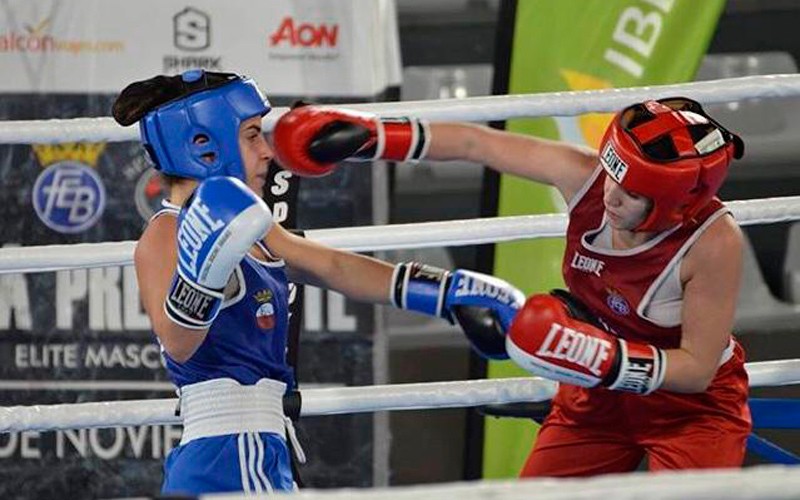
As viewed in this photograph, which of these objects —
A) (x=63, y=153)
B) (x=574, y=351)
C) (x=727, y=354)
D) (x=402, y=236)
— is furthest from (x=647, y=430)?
(x=63, y=153)

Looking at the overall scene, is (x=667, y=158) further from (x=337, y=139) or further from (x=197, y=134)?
(x=197, y=134)

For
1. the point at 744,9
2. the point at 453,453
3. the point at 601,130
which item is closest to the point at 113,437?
the point at 453,453

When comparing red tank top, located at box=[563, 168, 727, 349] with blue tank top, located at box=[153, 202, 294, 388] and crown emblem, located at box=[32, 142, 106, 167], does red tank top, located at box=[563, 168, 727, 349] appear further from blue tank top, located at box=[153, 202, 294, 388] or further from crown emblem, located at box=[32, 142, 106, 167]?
crown emblem, located at box=[32, 142, 106, 167]

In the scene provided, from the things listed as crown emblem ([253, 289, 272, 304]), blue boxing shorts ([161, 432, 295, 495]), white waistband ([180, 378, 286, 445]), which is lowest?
blue boxing shorts ([161, 432, 295, 495])

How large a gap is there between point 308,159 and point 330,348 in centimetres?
117

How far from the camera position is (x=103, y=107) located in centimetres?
368

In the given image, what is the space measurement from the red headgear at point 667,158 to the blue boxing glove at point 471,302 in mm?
302

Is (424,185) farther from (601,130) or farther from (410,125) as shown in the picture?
(410,125)

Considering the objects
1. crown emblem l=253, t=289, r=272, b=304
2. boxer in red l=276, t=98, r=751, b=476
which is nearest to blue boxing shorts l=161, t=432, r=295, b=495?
crown emblem l=253, t=289, r=272, b=304

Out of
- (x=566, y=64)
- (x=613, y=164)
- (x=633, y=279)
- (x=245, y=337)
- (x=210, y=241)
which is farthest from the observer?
(x=566, y=64)

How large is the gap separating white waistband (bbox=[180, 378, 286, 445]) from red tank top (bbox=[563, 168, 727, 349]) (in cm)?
62

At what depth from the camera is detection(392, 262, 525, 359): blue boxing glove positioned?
2.40m

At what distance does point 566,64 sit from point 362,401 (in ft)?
3.21

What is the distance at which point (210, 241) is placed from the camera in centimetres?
223
